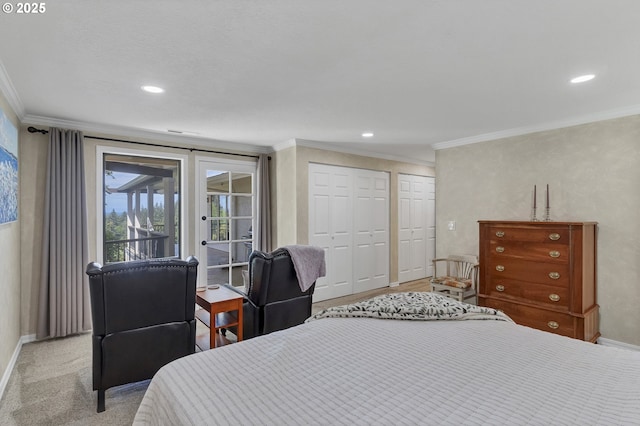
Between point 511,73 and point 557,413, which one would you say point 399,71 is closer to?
point 511,73

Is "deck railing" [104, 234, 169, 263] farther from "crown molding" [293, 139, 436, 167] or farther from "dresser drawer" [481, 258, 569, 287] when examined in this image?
"dresser drawer" [481, 258, 569, 287]

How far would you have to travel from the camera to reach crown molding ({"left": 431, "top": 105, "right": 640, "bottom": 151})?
320cm

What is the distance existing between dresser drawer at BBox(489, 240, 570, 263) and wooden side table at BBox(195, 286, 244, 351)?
2.74 meters

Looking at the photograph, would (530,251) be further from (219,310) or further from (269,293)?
(219,310)

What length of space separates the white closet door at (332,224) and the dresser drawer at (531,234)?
7.14 feet

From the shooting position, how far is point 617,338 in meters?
3.29

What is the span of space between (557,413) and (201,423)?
1.13m

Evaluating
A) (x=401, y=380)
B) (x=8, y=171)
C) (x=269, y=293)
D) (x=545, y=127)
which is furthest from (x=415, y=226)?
(x=8, y=171)

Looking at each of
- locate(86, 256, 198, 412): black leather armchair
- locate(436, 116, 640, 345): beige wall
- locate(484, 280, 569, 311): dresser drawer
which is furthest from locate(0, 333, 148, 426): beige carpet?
locate(436, 116, 640, 345): beige wall

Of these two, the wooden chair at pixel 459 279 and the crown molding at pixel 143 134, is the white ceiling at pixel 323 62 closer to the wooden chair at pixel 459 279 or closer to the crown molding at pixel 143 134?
the crown molding at pixel 143 134

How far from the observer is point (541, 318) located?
324 centimetres

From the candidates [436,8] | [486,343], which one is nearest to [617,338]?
[486,343]

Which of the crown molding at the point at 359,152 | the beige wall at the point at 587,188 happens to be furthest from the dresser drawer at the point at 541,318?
the crown molding at the point at 359,152

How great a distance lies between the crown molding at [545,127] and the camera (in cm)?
320
